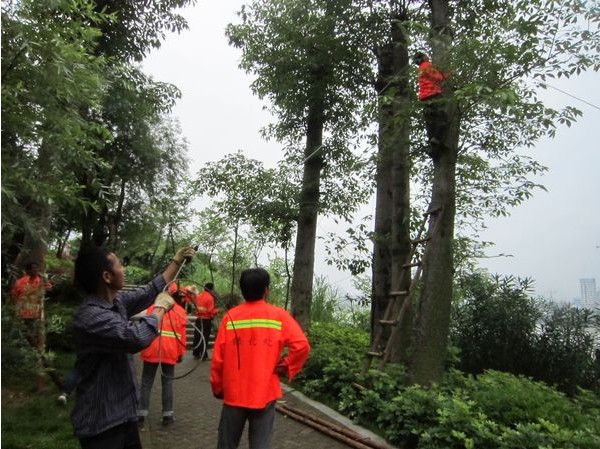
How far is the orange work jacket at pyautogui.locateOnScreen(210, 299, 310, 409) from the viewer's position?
3441 mm

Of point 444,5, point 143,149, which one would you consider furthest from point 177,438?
point 143,149

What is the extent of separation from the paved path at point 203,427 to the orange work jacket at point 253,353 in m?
2.19

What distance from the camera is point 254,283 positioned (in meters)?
3.61

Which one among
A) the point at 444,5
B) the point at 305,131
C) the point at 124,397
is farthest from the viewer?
the point at 305,131

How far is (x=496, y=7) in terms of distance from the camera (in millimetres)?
8008

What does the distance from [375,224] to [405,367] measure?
327cm

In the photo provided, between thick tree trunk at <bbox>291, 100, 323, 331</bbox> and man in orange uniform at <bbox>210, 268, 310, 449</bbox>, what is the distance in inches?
284

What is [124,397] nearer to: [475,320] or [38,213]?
[38,213]

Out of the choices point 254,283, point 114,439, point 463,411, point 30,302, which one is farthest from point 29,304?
point 463,411

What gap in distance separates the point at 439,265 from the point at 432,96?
7.31 feet

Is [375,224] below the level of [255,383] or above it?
above

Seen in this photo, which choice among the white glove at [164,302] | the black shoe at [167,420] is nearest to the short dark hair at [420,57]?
the white glove at [164,302]

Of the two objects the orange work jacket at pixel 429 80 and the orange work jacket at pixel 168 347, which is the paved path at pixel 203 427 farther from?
the orange work jacket at pixel 429 80

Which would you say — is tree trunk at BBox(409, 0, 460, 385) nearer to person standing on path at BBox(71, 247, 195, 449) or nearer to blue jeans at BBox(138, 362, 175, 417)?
blue jeans at BBox(138, 362, 175, 417)
